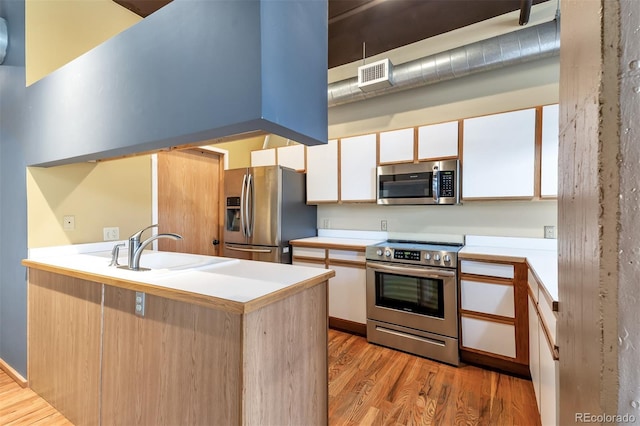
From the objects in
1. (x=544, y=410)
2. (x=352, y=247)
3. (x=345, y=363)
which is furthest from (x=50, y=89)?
(x=544, y=410)

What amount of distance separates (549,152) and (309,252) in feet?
7.78

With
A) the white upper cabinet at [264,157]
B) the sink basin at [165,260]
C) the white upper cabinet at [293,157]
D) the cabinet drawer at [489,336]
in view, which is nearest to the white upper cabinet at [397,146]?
the white upper cabinet at [293,157]

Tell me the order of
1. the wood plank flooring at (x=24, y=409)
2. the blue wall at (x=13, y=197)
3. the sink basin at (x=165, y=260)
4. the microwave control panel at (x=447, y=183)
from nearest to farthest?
the wood plank flooring at (x=24, y=409) → the sink basin at (x=165, y=260) → the blue wall at (x=13, y=197) → the microwave control panel at (x=447, y=183)

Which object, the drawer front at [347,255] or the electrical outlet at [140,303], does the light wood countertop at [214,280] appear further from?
the drawer front at [347,255]

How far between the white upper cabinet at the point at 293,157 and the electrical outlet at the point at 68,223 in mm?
2213

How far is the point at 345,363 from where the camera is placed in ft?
8.02

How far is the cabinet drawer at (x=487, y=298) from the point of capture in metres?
2.20

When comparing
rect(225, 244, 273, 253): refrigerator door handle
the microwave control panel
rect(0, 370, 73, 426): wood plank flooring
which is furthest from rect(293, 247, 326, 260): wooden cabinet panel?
rect(0, 370, 73, 426): wood plank flooring

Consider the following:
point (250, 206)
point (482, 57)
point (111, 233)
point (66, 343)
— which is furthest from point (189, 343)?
point (482, 57)

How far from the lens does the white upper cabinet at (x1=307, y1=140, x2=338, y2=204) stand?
339 centimetres

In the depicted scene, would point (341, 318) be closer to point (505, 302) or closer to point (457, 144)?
point (505, 302)

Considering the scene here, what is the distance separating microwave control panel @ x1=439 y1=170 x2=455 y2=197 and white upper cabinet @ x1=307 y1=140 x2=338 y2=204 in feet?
3.85

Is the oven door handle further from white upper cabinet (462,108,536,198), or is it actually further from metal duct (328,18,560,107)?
metal duct (328,18,560,107)

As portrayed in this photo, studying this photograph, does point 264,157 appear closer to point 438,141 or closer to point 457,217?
point 438,141
